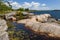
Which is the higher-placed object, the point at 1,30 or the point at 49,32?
the point at 1,30

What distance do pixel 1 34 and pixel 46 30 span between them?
17.1 meters

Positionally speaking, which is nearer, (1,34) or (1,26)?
(1,34)

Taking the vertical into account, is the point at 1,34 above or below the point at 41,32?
above

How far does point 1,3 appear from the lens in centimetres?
1158

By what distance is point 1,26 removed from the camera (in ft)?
31.3

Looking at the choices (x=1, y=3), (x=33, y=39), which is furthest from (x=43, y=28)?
(x=1, y=3)

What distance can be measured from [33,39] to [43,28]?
5545 mm

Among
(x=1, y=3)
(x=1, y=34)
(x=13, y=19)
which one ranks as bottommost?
(x=13, y=19)

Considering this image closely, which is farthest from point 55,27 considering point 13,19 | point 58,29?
point 13,19

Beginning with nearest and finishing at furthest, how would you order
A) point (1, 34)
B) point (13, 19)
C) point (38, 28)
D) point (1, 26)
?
point (1, 34), point (1, 26), point (38, 28), point (13, 19)

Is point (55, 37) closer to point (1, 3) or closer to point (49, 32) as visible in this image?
point (49, 32)

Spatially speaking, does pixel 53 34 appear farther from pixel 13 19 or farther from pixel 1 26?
pixel 13 19

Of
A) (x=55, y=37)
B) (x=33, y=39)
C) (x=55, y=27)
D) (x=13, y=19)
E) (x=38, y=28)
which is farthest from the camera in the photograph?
(x=13, y=19)

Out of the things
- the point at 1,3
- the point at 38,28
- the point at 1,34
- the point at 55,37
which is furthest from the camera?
the point at 38,28
